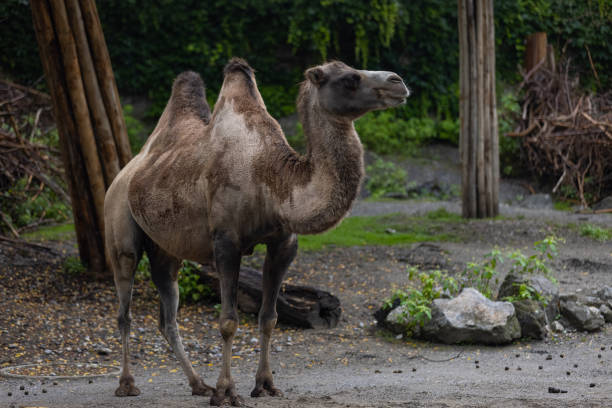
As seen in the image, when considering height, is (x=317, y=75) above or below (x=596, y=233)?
above

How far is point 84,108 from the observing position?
26.9ft

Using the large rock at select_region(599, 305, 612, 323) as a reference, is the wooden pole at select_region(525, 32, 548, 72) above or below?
above

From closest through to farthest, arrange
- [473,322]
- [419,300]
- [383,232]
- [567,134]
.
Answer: [473,322]
[419,300]
[383,232]
[567,134]

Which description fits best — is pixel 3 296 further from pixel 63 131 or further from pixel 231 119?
pixel 231 119

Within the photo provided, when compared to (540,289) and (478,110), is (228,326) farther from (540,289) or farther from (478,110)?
(478,110)

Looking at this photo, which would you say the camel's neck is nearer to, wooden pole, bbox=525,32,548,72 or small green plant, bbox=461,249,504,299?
small green plant, bbox=461,249,504,299

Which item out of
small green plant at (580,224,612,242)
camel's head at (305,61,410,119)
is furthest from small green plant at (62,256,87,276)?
small green plant at (580,224,612,242)

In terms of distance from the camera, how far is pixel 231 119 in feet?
16.5

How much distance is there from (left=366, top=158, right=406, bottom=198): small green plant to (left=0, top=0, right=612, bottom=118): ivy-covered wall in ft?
9.53

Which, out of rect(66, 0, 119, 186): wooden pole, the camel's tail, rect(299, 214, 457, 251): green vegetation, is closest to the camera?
the camel's tail

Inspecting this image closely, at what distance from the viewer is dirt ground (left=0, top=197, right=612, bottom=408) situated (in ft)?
16.5

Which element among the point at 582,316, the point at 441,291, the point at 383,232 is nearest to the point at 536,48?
the point at 383,232

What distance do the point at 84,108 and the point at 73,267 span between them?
6.07 feet

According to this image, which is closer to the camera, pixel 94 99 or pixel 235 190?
pixel 235 190
